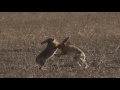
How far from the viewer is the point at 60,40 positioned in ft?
46.4

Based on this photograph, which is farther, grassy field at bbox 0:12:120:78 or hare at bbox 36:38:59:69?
hare at bbox 36:38:59:69

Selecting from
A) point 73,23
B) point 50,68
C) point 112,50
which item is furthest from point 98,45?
point 73,23

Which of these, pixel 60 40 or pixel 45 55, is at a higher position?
pixel 60 40

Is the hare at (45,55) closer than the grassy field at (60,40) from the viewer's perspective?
No

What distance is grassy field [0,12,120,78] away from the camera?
9.49 meters

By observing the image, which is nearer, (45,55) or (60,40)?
(45,55)

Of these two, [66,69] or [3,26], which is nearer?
[66,69]

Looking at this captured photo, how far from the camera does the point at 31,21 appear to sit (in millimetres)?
19266

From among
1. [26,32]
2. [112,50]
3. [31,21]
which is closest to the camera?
[112,50]

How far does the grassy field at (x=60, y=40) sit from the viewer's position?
949 centimetres

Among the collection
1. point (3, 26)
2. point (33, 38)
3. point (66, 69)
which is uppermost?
point (3, 26)

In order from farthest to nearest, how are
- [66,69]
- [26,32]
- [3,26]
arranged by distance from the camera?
[3,26] → [26,32] → [66,69]

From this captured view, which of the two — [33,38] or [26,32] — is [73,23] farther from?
[33,38]

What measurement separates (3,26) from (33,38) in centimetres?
382
